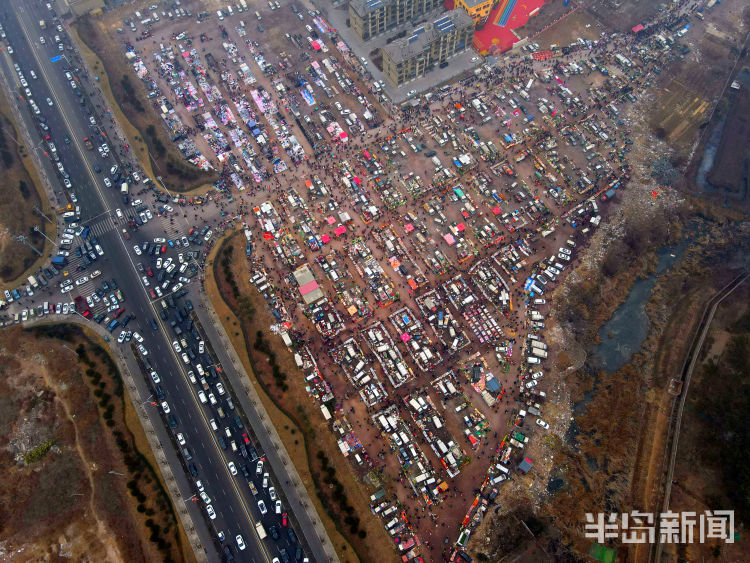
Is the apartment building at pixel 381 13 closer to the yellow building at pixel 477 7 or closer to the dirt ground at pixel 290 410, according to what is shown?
the yellow building at pixel 477 7

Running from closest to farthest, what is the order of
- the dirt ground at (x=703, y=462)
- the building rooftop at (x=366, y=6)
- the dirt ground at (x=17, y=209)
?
the dirt ground at (x=703, y=462) → the dirt ground at (x=17, y=209) → the building rooftop at (x=366, y=6)

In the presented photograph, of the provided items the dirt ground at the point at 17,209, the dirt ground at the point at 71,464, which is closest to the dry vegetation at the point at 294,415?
the dirt ground at the point at 71,464

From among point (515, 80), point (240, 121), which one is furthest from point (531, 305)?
point (240, 121)

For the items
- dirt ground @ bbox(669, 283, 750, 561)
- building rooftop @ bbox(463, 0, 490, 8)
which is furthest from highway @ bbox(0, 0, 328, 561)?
building rooftop @ bbox(463, 0, 490, 8)

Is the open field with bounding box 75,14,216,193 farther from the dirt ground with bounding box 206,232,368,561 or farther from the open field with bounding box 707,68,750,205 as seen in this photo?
the open field with bounding box 707,68,750,205

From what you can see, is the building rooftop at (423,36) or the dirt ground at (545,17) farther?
the dirt ground at (545,17)

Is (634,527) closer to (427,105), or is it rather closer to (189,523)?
(189,523)

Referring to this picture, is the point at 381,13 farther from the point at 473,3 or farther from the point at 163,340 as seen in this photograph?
the point at 163,340
